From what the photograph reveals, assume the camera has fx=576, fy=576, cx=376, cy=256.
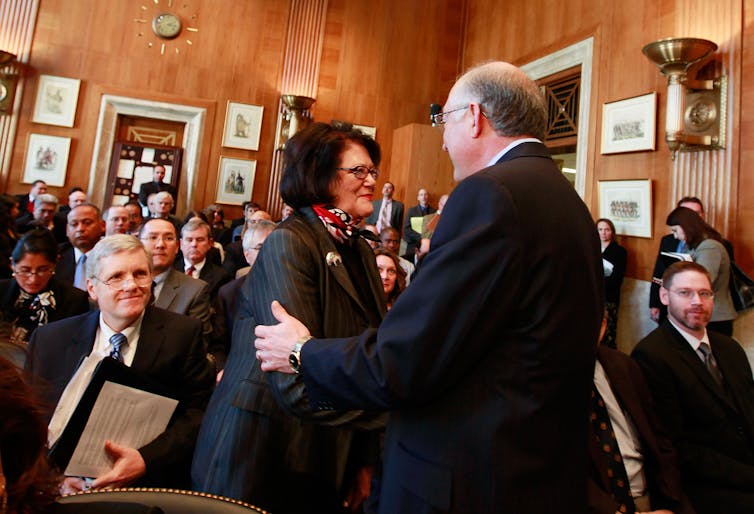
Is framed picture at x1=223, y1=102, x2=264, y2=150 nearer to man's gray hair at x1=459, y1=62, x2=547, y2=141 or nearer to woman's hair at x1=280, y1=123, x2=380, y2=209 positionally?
woman's hair at x1=280, y1=123, x2=380, y2=209

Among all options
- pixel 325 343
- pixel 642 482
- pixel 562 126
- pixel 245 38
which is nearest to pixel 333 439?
pixel 325 343

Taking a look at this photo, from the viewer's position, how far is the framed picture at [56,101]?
9.61 m

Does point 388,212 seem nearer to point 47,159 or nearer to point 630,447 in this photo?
point 47,159

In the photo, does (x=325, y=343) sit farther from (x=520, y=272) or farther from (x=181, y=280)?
(x=181, y=280)

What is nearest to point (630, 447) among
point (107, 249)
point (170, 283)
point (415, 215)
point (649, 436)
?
point (649, 436)

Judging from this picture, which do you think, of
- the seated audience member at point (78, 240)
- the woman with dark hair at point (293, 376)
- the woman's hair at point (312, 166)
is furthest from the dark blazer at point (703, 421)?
the seated audience member at point (78, 240)

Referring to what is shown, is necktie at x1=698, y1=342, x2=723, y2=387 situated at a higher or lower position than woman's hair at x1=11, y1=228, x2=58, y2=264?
lower

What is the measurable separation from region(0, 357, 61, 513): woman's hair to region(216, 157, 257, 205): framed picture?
9.62 metres

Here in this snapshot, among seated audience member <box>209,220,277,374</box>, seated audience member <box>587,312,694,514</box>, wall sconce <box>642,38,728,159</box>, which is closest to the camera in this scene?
seated audience member <box>587,312,694,514</box>

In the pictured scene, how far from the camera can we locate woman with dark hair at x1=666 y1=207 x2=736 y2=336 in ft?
16.4

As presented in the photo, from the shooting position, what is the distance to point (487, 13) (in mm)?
10523

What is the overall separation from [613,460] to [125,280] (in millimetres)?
2016

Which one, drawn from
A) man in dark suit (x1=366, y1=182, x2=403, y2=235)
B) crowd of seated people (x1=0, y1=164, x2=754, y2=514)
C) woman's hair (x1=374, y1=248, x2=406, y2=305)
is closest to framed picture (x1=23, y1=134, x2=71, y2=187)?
man in dark suit (x1=366, y1=182, x2=403, y2=235)

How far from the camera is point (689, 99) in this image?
20.2ft
